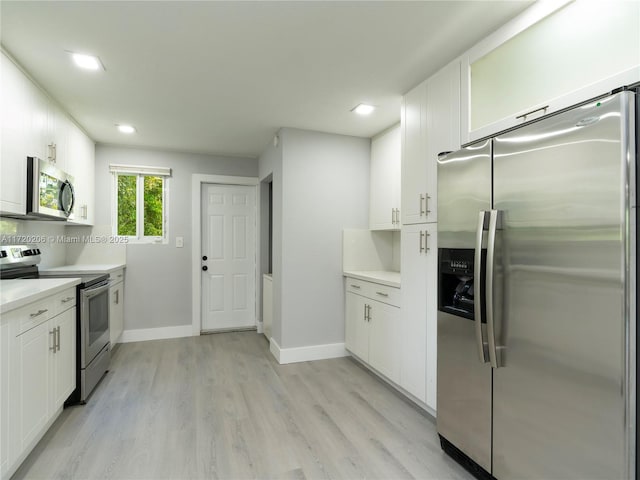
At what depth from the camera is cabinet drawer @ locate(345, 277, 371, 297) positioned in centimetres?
331

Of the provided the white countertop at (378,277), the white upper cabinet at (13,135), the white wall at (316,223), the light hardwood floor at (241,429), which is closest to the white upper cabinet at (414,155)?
the white countertop at (378,277)

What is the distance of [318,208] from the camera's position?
370 centimetres

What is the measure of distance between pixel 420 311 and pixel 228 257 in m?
3.04

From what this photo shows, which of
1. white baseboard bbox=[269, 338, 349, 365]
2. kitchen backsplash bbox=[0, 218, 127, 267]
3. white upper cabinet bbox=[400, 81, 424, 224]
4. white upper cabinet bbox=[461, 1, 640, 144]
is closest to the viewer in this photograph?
white upper cabinet bbox=[461, 1, 640, 144]

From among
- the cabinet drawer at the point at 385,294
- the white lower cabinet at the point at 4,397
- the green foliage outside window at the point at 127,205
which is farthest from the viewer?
the green foliage outside window at the point at 127,205

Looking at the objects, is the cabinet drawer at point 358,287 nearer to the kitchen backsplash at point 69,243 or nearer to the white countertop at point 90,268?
the white countertop at point 90,268

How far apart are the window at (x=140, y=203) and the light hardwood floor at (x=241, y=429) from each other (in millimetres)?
1669

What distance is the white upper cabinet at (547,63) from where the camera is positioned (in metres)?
1.41

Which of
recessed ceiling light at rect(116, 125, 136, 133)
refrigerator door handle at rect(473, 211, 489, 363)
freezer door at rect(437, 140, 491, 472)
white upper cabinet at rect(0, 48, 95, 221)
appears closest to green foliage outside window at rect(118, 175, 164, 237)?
recessed ceiling light at rect(116, 125, 136, 133)

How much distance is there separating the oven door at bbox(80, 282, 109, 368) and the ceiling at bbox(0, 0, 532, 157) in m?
1.59

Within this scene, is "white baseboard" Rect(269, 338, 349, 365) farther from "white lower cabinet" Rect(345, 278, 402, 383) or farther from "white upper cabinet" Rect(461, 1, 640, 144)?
"white upper cabinet" Rect(461, 1, 640, 144)

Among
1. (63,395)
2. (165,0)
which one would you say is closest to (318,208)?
(165,0)

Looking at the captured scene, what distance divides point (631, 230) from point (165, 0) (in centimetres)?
219

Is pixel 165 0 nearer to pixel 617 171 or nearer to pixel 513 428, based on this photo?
pixel 617 171
